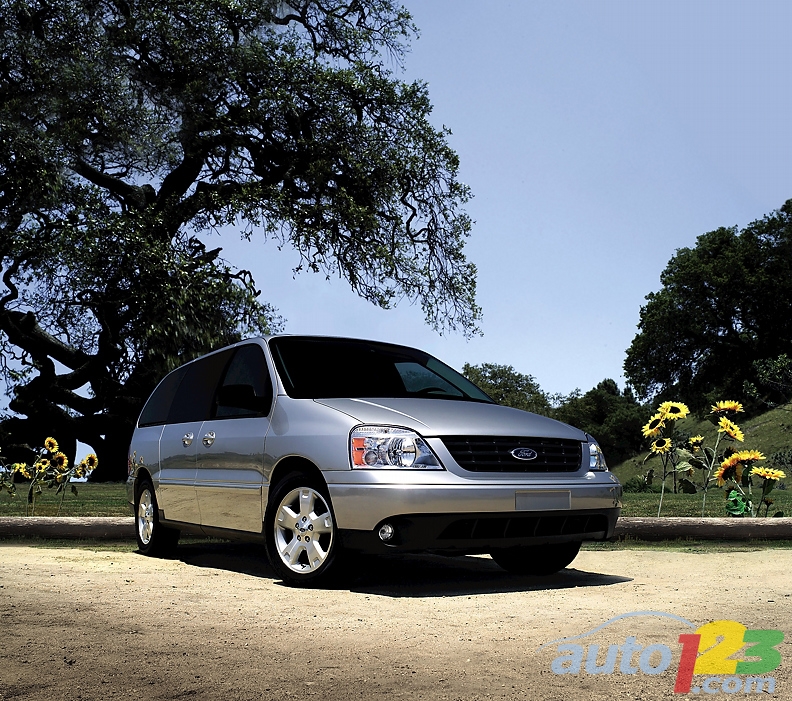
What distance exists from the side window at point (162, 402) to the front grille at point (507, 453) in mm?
3919

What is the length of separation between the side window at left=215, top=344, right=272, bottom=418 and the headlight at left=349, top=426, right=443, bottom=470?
1.19m

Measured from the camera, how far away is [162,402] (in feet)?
31.4

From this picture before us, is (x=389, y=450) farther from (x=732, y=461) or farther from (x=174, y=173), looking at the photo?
(x=174, y=173)

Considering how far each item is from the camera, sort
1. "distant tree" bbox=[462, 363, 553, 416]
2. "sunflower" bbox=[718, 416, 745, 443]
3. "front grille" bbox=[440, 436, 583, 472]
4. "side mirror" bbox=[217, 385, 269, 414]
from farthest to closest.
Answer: "distant tree" bbox=[462, 363, 553, 416], "sunflower" bbox=[718, 416, 745, 443], "side mirror" bbox=[217, 385, 269, 414], "front grille" bbox=[440, 436, 583, 472]

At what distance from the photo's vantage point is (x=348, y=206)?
76.8 feet

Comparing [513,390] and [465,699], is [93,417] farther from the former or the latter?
[513,390]

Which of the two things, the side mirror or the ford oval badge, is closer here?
the ford oval badge

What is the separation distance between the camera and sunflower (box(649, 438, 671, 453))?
36.2ft

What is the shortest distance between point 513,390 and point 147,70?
160 ft

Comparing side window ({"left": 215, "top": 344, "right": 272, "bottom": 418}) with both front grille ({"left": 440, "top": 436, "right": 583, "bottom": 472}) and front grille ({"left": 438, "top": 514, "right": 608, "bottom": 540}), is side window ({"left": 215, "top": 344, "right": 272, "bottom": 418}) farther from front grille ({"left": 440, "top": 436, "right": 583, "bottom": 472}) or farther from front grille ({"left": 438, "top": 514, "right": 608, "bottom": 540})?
front grille ({"left": 438, "top": 514, "right": 608, "bottom": 540})

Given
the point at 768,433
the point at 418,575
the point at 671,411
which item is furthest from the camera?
the point at 768,433

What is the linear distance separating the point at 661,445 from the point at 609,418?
6355cm

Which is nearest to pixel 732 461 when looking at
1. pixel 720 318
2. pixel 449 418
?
pixel 449 418

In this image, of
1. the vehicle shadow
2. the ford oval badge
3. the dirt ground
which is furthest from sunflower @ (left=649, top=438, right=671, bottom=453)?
the ford oval badge
